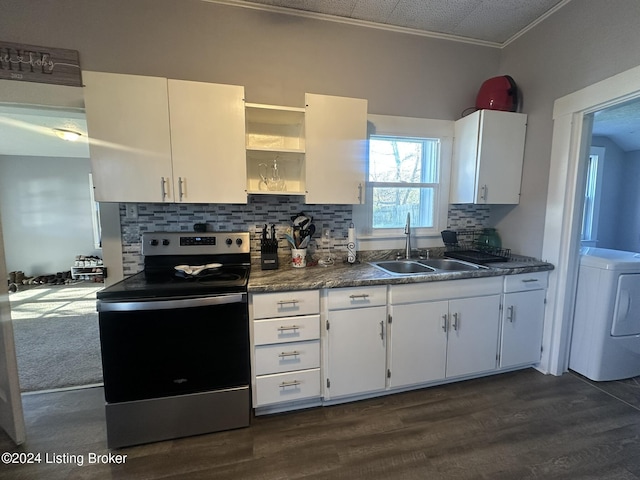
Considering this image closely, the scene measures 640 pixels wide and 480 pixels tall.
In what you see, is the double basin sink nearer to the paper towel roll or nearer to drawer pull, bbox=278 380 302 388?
the paper towel roll

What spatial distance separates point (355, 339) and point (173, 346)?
1.07 metres

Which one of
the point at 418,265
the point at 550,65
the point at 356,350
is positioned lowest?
the point at 356,350

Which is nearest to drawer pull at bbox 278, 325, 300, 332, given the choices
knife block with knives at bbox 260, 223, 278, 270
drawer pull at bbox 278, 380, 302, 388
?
drawer pull at bbox 278, 380, 302, 388

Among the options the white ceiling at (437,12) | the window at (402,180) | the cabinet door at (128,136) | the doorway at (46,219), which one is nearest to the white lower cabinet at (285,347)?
the cabinet door at (128,136)

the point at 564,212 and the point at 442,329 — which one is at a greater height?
the point at 564,212

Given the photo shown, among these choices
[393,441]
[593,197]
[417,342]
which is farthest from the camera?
[593,197]

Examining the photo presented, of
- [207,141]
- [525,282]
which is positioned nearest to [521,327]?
[525,282]

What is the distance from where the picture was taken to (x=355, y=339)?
1.78m

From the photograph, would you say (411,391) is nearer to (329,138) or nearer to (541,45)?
(329,138)

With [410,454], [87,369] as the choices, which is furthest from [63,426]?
[410,454]

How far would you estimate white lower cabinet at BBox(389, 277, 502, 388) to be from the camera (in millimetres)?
1844

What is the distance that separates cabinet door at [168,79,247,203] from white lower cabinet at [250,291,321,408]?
0.74 m

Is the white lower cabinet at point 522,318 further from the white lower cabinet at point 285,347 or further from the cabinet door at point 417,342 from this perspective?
the white lower cabinet at point 285,347

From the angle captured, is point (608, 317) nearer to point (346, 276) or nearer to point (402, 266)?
point (402, 266)
